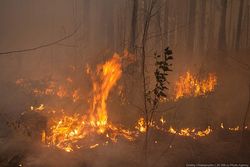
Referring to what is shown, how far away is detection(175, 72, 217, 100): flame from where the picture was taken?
14.6 m

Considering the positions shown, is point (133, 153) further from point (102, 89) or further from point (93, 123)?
point (102, 89)

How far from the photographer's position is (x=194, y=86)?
14812mm

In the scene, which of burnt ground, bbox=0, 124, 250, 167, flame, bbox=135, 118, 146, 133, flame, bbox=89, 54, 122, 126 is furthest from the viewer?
flame, bbox=89, 54, 122, 126

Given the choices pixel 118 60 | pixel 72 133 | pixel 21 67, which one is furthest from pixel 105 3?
pixel 72 133

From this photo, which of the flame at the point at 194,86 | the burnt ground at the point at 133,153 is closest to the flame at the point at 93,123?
the burnt ground at the point at 133,153

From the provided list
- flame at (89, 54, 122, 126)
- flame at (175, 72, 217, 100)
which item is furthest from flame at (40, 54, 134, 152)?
flame at (175, 72, 217, 100)

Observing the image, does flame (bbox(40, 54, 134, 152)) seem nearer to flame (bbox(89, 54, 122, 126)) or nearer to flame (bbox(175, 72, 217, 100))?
flame (bbox(89, 54, 122, 126))

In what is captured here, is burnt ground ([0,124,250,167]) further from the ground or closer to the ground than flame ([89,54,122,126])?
closer to the ground

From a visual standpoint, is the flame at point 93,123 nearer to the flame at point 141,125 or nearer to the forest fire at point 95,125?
the forest fire at point 95,125

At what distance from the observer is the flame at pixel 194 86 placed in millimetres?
14633

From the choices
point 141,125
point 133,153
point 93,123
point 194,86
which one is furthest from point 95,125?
point 194,86

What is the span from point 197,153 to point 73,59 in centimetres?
1533

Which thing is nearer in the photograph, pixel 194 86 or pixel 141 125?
pixel 141 125

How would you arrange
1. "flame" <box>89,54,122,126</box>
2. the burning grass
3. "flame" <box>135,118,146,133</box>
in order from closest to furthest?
the burning grass, "flame" <box>135,118,146,133</box>, "flame" <box>89,54,122,126</box>
